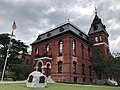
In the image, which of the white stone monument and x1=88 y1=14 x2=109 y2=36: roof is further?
x1=88 y1=14 x2=109 y2=36: roof

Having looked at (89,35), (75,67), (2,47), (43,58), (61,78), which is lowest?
(61,78)

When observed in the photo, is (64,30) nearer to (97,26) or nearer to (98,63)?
(98,63)

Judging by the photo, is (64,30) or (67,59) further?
(64,30)

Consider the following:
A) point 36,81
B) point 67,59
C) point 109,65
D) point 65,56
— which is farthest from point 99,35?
point 36,81

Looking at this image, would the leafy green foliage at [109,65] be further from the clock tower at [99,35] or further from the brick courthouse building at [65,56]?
the clock tower at [99,35]

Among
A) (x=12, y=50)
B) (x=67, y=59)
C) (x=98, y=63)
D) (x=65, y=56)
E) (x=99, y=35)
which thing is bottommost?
(x=98, y=63)

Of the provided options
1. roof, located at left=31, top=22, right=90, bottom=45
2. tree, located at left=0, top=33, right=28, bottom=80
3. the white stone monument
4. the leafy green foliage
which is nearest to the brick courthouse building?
roof, located at left=31, top=22, right=90, bottom=45

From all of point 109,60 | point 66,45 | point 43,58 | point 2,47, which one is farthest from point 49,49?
point 109,60

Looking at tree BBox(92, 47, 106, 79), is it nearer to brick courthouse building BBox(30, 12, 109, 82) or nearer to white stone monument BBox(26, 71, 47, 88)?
brick courthouse building BBox(30, 12, 109, 82)

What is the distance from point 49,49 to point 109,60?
12419mm

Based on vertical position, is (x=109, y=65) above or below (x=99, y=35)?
below

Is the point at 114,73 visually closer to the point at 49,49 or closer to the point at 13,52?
the point at 49,49

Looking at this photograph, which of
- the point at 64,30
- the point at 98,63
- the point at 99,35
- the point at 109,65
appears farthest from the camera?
the point at 99,35

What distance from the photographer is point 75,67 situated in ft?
85.6
